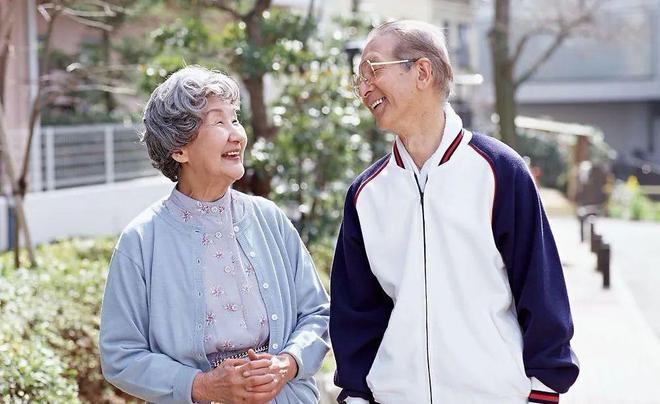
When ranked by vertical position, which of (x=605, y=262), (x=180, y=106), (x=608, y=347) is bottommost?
(x=608, y=347)

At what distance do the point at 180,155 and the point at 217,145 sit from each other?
0.13m

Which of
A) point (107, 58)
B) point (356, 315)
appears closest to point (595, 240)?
point (107, 58)

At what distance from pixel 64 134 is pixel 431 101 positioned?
10767 millimetres

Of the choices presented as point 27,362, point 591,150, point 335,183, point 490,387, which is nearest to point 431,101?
point 490,387

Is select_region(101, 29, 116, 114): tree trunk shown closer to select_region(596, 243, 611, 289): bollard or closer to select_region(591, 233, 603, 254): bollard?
select_region(596, 243, 611, 289): bollard

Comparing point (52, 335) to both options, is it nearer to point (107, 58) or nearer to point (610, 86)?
point (107, 58)

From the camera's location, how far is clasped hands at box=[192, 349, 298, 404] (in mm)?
2979

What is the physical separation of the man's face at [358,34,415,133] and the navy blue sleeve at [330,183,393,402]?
→ 0.25 m

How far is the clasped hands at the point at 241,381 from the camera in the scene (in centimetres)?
298

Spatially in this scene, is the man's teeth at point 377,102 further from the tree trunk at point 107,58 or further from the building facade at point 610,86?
the building facade at point 610,86

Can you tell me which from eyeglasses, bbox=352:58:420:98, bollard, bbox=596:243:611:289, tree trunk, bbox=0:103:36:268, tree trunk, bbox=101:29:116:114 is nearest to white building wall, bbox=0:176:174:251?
tree trunk, bbox=101:29:116:114

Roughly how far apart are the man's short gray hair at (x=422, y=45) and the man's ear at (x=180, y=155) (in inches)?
25.5

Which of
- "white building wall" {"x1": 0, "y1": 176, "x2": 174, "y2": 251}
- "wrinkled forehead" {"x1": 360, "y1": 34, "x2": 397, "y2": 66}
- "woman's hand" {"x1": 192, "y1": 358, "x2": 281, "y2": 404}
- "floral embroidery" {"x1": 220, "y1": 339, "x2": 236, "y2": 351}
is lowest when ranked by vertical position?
"white building wall" {"x1": 0, "y1": 176, "x2": 174, "y2": 251}

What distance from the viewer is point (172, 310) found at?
3.12 meters
